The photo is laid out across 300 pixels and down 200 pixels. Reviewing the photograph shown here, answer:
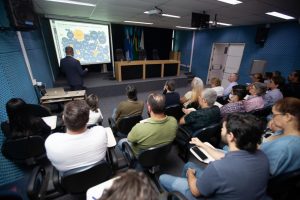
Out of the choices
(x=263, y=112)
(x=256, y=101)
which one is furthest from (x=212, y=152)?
(x=263, y=112)

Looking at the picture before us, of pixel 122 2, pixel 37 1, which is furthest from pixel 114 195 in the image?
pixel 37 1

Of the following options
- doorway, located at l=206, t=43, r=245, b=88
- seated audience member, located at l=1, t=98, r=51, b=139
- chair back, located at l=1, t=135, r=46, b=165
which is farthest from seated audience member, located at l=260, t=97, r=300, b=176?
doorway, located at l=206, t=43, r=245, b=88

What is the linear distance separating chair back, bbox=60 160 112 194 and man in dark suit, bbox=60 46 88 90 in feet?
9.89

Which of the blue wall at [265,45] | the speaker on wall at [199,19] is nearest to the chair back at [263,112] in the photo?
the speaker on wall at [199,19]

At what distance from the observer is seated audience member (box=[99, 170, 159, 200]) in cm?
43

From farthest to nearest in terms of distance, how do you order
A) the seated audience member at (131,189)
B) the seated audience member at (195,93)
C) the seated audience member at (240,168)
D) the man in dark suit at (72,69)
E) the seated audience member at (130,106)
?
the man in dark suit at (72,69) < the seated audience member at (195,93) < the seated audience member at (130,106) < the seated audience member at (240,168) < the seated audience member at (131,189)

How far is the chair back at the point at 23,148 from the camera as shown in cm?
152

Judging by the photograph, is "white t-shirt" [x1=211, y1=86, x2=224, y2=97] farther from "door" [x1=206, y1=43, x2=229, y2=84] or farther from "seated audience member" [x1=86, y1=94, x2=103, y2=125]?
"door" [x1=206, y1=43, x2=229, y2=84]

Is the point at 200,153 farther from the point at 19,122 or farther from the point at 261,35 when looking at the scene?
the point at 261,35

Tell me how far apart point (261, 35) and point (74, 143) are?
20.1 feet

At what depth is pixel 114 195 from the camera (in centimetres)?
43

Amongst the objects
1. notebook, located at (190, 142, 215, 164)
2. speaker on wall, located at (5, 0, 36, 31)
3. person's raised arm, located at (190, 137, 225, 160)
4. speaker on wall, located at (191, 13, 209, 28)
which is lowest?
notebook, located at (190, 142, 215, 164)

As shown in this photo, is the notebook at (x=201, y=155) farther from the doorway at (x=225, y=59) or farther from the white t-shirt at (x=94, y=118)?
the doorway at (x=225, y=59)

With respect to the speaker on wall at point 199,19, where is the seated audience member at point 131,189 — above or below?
below
